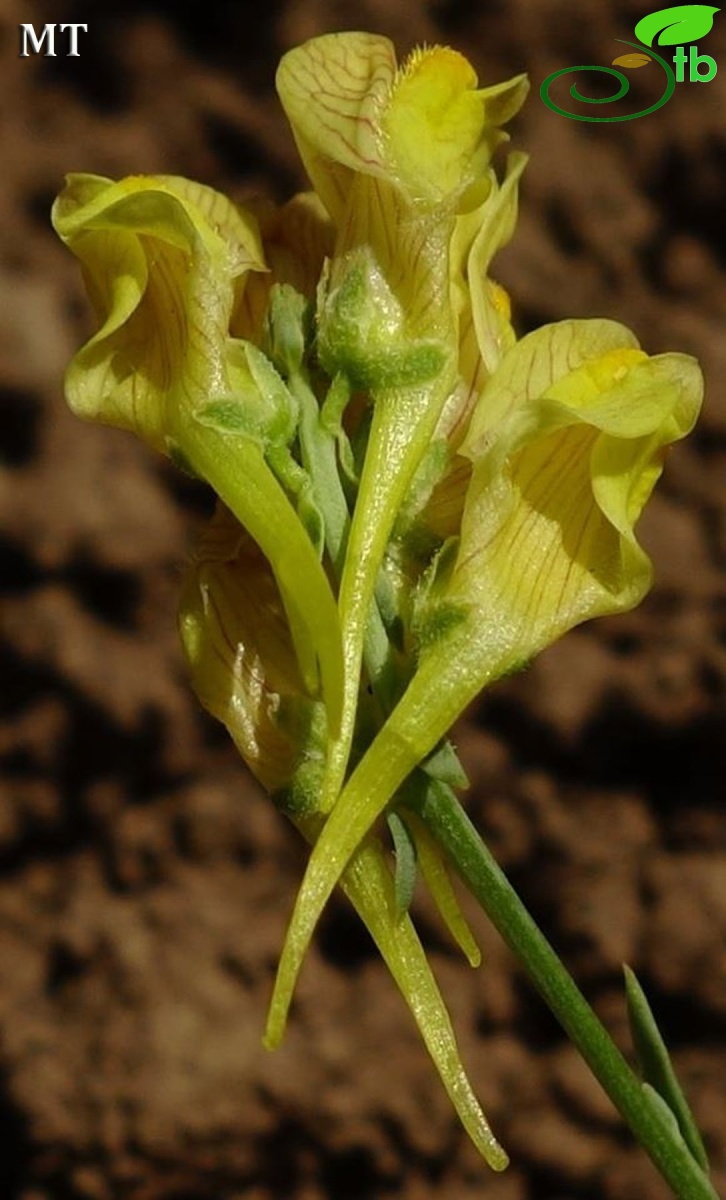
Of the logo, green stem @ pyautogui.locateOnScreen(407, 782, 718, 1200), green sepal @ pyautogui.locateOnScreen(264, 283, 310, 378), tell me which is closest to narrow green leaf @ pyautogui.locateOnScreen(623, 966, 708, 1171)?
green stem @ pyautogui.locateOnScreen(407, 782, 718, 1200)

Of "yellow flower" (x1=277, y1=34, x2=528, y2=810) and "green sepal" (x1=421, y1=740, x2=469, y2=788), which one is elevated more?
"yellow flower" (x1=277, y1=34, x2=528, y2=810)

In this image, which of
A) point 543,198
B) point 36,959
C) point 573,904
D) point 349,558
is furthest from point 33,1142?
point 349,558

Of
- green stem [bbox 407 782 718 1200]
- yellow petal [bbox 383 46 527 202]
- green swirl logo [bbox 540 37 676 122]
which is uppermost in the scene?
yellow petal [bbox 383 46 527 202]

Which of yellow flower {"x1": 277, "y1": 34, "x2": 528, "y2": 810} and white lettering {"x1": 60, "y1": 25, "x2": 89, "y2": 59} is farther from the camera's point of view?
white lettering {"x1": 60, "y1": 25, "x2": 89, "y2": 59}

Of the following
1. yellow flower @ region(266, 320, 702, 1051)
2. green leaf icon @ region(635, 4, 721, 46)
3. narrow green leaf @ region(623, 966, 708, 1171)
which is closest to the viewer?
yellow flower @ region(266, 320, 702, 1051)

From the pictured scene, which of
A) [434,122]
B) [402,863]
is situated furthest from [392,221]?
[402,863]

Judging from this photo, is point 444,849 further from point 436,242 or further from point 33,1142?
point 33,1142

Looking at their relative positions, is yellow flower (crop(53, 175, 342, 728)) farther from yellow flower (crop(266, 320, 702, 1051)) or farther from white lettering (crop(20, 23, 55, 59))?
white lettering (crop(20, 23, 55, 59))
